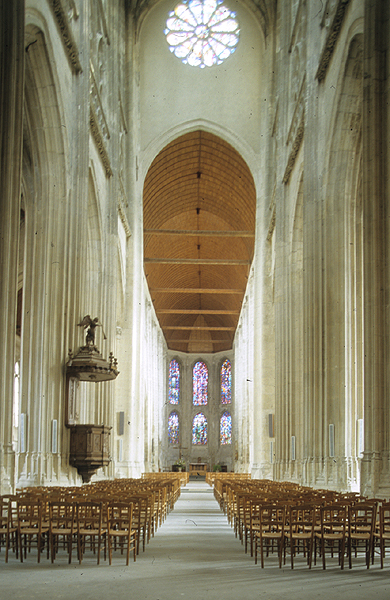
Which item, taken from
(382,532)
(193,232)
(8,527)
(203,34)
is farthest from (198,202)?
(382,532)

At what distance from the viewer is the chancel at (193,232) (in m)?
11.9

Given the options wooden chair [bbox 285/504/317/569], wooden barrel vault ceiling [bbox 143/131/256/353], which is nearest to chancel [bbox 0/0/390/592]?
wooden barrel vault ceiling [bbox 143/131/256/353]

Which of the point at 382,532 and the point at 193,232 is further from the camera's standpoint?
the point at 193,232

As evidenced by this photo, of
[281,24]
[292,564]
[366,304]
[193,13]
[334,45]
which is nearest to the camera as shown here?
[292,564]

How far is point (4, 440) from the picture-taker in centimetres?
1060

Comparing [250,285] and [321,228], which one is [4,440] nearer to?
[321,228]

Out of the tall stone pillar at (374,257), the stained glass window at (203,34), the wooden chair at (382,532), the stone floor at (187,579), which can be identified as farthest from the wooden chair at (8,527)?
the stained glass window at (203,34)

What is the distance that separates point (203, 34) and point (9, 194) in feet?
92.5

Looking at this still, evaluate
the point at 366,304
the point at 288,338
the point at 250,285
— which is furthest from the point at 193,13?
the point at 366,304

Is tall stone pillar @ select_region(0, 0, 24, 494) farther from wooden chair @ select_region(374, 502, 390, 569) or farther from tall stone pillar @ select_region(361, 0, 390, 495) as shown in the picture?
tall stone pillar @ select_region(361, 0, 390, 495)

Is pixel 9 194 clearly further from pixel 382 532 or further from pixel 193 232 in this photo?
pixel 193 232

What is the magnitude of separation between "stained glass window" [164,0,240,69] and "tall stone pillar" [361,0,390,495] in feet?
80.1

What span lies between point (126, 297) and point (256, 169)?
9148 millimetres

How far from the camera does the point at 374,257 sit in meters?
11.9
